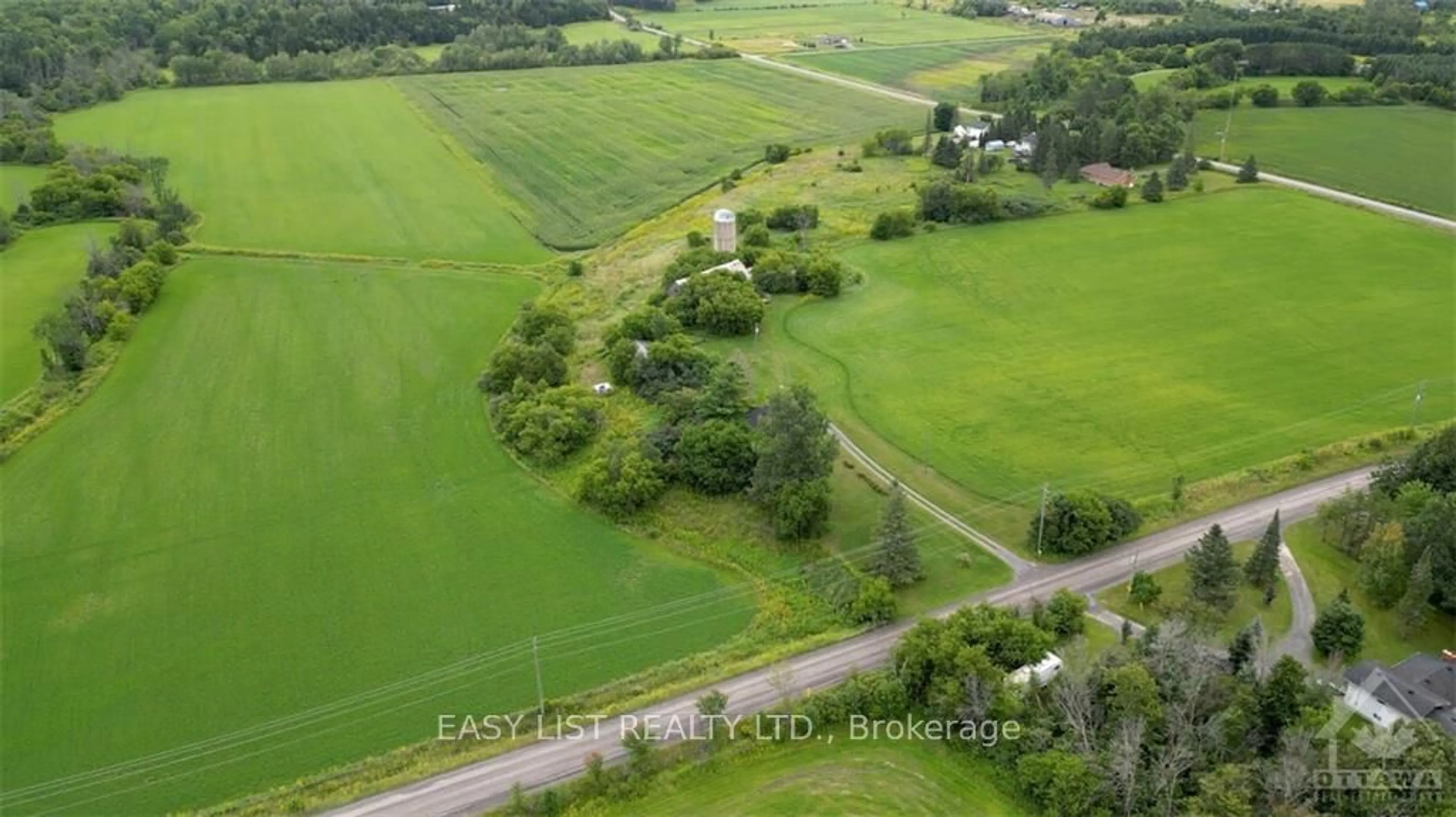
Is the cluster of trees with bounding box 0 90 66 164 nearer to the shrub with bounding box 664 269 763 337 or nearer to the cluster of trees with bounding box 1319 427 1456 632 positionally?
the shrub with bounding box 664 269 763 337

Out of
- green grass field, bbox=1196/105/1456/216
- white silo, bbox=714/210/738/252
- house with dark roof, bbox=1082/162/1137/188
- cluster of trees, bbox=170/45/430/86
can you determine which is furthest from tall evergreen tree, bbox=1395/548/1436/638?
cluster of trees, bbox=170/45/430/86

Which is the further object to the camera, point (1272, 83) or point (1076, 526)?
point (1272, 83)

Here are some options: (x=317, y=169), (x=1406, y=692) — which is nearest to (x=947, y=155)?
(x=317, y=169)

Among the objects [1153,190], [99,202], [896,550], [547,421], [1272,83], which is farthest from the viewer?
[1272,83]

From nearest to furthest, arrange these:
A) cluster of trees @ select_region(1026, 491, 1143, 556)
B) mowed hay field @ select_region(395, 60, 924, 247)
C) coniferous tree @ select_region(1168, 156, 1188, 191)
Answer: cluster of trees @ select_region(1026, 491, 1143, 556) → coniferous tree @ select_region(1168, 156, 1188, 191) → mowed hay field @ select_region(395, 60, 924, 247)

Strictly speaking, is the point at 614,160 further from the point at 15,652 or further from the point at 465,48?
the point at 15,652

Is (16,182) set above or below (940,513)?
above

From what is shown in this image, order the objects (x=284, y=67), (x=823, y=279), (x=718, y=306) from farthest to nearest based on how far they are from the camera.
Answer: (x=284, y=67) < (x=823, y=279) < (x=718, y=306)

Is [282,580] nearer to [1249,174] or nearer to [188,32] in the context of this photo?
[1249,174]
